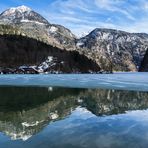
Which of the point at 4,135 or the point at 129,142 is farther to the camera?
the point at 4,135

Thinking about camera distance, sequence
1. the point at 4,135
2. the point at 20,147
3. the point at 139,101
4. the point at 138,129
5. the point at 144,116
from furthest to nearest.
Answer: the point at 139,101
the point at 144,116
the point at 138,129
the point at 4,135
the point at 20,147

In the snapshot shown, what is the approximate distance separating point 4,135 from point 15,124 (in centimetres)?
533

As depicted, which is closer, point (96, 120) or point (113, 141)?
point (113, 141)

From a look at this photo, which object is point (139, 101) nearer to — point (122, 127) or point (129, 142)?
point (122, 127)

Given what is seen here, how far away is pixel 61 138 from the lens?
25.9 metres

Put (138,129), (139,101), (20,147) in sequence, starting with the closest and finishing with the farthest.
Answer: (20,147), (138,129), (139,101)

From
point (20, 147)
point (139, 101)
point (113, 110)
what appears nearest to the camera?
point (20, 147)

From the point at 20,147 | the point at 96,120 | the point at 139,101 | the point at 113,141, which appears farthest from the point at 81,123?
the point at 139,101

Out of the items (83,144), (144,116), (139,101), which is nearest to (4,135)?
(83,144)

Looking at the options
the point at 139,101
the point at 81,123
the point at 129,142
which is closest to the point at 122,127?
the point at 81,123

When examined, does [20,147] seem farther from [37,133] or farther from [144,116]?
[144,116]

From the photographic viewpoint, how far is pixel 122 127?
3127cm

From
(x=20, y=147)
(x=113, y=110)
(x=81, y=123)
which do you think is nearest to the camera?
(x=20, y=147)

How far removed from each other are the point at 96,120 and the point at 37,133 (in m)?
9.31
